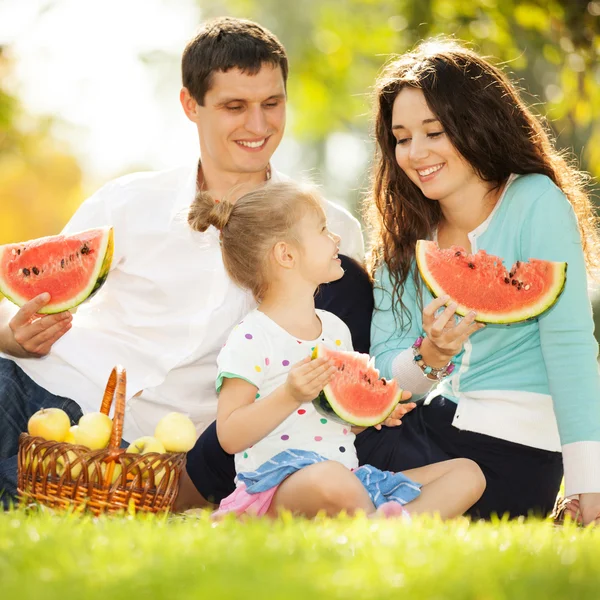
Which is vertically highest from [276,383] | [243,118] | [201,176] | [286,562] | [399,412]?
[243,118]

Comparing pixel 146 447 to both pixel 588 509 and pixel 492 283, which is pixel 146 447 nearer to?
pixel 492 283

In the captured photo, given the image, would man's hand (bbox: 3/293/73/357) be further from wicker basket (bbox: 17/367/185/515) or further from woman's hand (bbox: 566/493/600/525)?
woman's hand (bbox: 566/493/600/525)

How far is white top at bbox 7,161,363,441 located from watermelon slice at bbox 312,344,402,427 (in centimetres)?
116

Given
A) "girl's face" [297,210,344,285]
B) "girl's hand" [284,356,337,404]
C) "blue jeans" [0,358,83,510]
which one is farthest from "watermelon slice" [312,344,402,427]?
"blue jeans" [0,358,83,510]

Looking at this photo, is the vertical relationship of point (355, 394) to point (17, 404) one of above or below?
above

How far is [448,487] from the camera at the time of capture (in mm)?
4176

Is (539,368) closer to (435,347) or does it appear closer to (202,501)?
(435,347)

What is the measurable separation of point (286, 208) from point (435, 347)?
0.92 meters

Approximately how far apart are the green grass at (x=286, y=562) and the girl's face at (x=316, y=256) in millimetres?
1388

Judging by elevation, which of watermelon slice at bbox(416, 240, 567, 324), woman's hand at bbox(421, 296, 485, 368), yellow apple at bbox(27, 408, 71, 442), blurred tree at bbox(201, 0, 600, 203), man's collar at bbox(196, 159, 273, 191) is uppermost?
blurred tree at bbox(201, 0, 600, 203)

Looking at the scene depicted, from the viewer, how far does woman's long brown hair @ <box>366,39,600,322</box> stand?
457cm

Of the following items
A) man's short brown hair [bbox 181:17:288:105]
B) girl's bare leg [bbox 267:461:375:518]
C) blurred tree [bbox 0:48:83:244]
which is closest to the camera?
girl's bare leg [bbox 267:461:375:518]

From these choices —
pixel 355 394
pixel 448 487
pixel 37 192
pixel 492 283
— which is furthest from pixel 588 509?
pixel 37 192

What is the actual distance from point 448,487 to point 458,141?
164 centimetres
